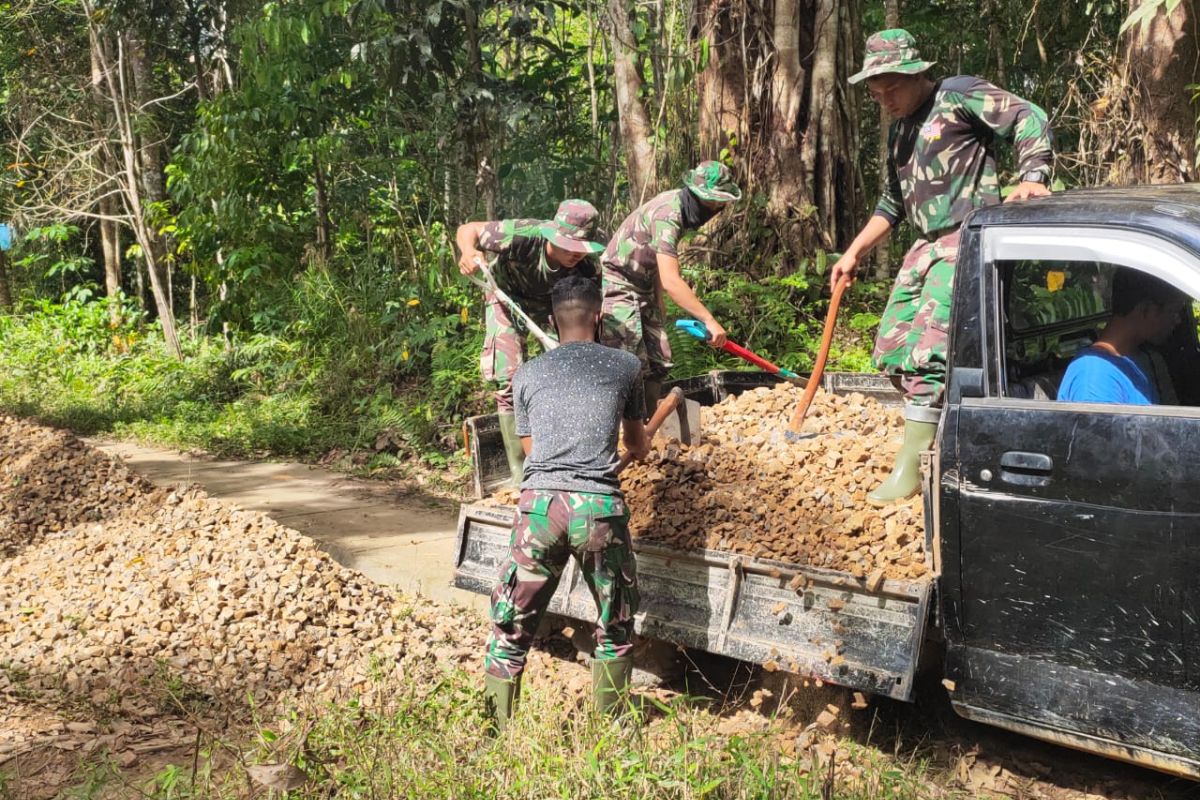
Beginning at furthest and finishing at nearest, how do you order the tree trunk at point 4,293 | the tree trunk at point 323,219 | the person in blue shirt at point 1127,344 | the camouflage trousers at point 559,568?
the tree trunk at point 4,293 → the tree trunk at point 323,219 → the camouflage trousers at point 559,568 → the person in blue shirt at point 1127,344

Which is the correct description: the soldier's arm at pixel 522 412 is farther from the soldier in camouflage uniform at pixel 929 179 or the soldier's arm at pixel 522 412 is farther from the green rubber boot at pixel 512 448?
the soldier in camouflage uniform at pixel 929 179

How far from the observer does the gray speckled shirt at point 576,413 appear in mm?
3646

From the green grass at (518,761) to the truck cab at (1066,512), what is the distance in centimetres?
56

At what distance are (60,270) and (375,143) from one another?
335 inches

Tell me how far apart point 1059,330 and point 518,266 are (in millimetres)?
2691

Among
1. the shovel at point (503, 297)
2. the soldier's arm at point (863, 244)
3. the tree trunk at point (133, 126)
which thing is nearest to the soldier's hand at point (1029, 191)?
the soldier's arm at point (863, 244)

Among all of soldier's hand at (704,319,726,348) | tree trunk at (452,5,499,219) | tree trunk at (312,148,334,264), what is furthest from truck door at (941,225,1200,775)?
tree trunk at (312,148,334,264)

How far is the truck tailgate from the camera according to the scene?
3.19 m

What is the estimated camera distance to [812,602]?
3.41 meters

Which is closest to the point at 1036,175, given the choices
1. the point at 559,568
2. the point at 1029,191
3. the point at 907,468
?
the point at 1029,191

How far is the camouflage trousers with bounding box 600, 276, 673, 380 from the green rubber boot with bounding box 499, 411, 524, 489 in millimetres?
734

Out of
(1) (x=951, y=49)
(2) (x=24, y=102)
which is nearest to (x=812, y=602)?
(1) (x=951, y=49)

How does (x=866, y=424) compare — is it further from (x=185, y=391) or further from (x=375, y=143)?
(x=185, y=391)

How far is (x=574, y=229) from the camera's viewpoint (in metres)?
4.93
